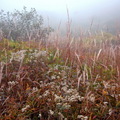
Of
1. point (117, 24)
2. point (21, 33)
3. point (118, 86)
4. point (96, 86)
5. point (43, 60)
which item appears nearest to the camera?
point (118, 86)

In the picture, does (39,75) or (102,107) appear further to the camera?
(39,75)

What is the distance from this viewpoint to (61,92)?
6.61 ft

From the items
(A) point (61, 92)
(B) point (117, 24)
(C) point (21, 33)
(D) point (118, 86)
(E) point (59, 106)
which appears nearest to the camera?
(E) point (59, 106)

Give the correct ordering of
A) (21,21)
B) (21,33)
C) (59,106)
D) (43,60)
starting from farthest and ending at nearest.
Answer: (21,21) < (21,33) < (43,60) < (59,106)

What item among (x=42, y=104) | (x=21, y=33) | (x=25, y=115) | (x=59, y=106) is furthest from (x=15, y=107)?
(x=21, y=33)

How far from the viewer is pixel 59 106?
1.69 m

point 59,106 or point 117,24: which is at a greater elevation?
point 117,24

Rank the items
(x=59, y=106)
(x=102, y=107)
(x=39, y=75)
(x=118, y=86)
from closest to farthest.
→ (x=59, y=106)
(x=102, y=107)
(x=118, y=86)
(x=39, y=75)

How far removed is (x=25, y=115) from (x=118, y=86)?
1.07m

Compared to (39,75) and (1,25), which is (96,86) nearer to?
(39,75)

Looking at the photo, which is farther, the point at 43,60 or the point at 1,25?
the point at 1,25

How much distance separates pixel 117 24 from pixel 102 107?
2.06 meters

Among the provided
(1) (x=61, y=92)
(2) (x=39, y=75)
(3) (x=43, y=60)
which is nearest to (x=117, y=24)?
(3) (x=43, y=60)

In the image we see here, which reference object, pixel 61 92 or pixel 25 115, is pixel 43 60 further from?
pixel 25 115
